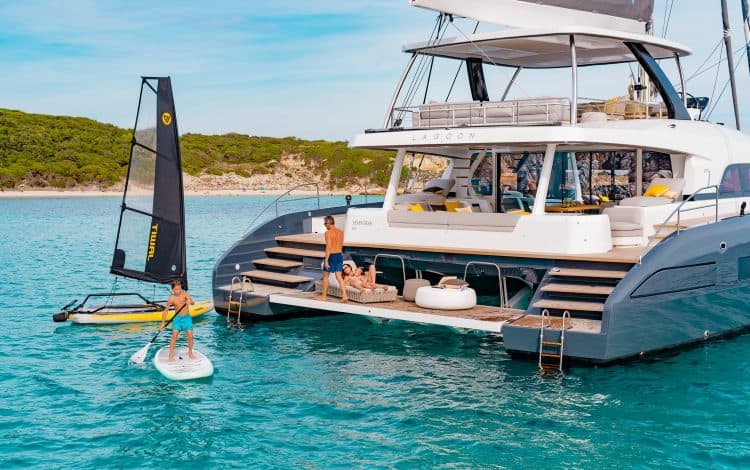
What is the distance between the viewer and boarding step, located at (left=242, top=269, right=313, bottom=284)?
15.4 m

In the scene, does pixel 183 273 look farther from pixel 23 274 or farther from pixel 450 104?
pixel 23 274

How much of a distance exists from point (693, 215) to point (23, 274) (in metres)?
21.2

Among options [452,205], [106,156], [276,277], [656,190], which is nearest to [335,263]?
[276,277]

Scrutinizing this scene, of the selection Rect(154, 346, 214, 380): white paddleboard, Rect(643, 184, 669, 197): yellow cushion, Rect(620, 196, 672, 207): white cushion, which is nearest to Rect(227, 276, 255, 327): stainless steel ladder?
Rect(154, 346, 214, 380): white paddleboard

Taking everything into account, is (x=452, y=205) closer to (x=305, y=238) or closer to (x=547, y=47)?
(x=305, y=238)

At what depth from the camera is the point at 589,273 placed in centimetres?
1235

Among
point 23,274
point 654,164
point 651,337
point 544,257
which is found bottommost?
point 23,274

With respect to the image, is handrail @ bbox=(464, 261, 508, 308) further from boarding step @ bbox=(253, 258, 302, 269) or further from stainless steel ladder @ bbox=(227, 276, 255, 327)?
stainless steel ladder @ bbox=(227, 276, 255, 327)

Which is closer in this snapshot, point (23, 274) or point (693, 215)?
point (693, 215)

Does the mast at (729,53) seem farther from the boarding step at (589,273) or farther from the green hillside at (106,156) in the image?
the green hillside at (106,156)

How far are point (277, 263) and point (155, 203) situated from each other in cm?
256

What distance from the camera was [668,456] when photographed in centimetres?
921

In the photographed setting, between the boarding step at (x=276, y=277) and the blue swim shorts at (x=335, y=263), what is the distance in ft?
4.15

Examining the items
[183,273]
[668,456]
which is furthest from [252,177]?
[668,456]
